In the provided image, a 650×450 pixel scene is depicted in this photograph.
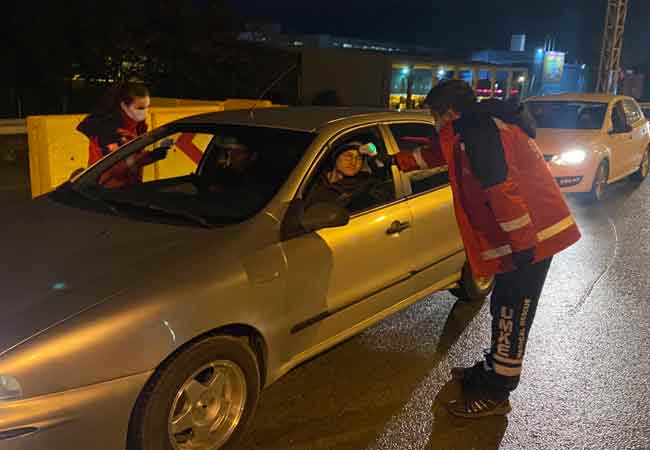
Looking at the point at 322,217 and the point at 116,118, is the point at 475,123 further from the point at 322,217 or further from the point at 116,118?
the point at 116,118

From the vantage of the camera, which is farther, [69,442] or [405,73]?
[405,73]

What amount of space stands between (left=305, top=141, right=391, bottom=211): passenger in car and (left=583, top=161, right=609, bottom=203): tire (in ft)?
21.0

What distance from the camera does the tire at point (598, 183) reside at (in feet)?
29.8

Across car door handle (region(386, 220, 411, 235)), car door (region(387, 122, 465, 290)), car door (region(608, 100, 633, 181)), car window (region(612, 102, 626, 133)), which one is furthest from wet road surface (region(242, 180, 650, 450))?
car window (region(612, 102, 626, 133))

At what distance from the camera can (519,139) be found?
300 centimetres

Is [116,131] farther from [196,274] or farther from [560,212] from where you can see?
[560,212]

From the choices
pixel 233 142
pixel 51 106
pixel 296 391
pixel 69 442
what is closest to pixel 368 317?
pixel 296 391

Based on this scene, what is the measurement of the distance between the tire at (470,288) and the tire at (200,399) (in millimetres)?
2352

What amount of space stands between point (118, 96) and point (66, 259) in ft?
8.92

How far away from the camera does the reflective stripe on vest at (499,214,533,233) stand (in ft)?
9.64

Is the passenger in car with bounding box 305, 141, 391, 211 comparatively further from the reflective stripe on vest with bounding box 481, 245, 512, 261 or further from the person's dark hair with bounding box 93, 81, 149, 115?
the person's dark hair with bounding box 93, 81, 149, 115

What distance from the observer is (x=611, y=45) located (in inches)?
779

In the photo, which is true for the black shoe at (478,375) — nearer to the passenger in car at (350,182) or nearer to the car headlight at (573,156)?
the passenger in car at (350,182)

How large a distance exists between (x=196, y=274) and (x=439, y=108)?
147 centimetres
